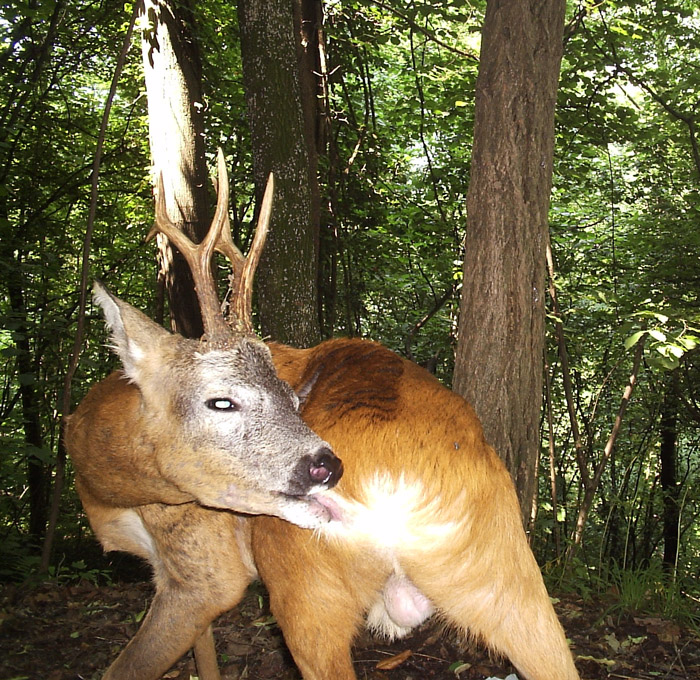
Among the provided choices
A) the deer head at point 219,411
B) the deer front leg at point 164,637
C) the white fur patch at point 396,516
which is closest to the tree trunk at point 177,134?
the deer head at point 219,411

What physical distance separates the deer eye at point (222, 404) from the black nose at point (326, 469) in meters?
0.46

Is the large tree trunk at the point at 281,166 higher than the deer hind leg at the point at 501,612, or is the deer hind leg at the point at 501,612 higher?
the large tree trunk at the point at 281,166

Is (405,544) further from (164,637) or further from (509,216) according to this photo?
(509,216)

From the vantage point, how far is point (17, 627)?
13.5ft

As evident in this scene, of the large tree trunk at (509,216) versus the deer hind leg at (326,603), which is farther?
the large tree trunk at (509,216)

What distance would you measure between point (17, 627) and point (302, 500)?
2711 mm

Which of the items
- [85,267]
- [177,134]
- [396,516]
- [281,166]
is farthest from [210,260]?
[177,134]

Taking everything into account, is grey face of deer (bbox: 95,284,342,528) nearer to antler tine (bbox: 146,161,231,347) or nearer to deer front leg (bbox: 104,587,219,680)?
antler tine (bbox: 146,161,231,347)

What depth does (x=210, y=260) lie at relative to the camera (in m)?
2.86

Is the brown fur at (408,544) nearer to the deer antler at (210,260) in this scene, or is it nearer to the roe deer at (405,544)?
the roe deer at (405,544)

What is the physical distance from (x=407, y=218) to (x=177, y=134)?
11.4 feet

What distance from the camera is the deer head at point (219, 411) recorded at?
8.29 ft

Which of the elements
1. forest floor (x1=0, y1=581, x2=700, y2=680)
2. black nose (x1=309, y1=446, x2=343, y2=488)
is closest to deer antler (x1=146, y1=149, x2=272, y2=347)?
black nose (x1=309, y1=446, x2=343, y2=488)

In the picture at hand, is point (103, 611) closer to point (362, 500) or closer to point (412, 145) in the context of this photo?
point (362, 500)
